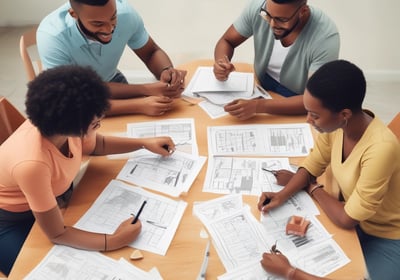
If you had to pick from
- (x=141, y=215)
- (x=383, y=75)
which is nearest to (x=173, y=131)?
(x=141, y=215)

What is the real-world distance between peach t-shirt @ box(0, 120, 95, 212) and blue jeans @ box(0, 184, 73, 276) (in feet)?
0.14

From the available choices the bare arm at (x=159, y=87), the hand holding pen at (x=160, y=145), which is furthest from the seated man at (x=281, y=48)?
the hand holding pen at (x=160, y=145)

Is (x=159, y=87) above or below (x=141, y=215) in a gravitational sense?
above

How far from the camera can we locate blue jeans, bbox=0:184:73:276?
1.43 m

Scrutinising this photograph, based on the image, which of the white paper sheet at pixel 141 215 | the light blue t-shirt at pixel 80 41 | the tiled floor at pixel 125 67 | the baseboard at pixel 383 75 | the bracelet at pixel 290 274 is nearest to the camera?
the bracelet at pixel 290 274

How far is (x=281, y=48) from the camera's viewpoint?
198cm

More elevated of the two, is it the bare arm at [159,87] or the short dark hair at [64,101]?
the short dark hair at [64,101]

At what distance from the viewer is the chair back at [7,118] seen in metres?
1.65

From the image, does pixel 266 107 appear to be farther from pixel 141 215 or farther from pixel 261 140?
pixel 141 215

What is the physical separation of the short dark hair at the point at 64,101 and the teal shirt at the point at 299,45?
989mm

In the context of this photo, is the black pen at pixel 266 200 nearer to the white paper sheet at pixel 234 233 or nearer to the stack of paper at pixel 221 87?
the white paper sheet at pixel 234 233

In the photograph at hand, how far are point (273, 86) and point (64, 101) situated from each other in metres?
1.14

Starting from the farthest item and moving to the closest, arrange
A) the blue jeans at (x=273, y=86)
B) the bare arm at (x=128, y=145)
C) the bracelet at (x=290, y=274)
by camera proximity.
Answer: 1. the blue jeans at (x=273, y=86)
2. the bare arm at (x=128, y=145)
3. the bracelet at (x=290, y=274)

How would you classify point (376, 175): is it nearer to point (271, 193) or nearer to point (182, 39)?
point (271, 193)
